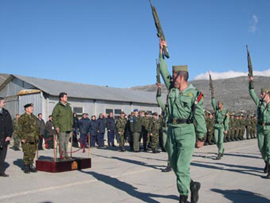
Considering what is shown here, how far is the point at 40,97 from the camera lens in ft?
67.3

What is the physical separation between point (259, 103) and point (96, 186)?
5.03 metres

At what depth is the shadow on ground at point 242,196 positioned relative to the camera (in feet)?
19.7

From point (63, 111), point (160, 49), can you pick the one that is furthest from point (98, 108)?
point (160, 49)

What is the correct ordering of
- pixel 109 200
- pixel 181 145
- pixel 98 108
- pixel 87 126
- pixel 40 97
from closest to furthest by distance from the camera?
pixel 181 145 < pixel 109 200 < pixel 87 126 < pixel 40 97 < pixel 98 108

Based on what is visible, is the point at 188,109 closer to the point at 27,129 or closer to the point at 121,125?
the point at 27,129

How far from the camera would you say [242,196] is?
634 centimetres

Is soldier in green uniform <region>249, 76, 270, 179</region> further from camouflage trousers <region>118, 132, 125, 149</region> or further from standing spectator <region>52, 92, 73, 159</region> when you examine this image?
camouflage trousers <region>118, 132, 125, 149</region>

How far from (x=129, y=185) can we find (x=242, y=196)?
242 centimetres

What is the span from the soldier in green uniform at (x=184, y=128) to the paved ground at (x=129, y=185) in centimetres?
84

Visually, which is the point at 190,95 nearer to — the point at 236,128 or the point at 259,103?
the point at 259,103

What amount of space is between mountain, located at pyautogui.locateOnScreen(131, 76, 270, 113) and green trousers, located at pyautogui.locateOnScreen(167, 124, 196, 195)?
52.9m

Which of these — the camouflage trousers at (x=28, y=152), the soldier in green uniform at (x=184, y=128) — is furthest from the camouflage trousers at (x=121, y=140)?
the soldier in green uniform at (x=184, y=128)

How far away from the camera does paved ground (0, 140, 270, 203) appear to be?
6.15 m

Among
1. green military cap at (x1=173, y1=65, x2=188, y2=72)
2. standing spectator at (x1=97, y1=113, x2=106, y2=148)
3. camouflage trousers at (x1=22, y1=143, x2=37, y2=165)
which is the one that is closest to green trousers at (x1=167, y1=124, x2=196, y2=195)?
green military cap at (x1=173, y1=65, x2=188, y2=72)
